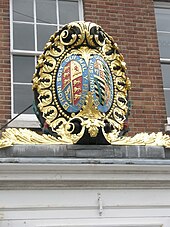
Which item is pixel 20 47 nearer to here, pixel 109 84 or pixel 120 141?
pixel 109 84

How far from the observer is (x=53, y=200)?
5512 millimetres

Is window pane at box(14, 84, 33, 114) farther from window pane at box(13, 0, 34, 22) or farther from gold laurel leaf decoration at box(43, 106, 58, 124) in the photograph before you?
gold laurel leaf decoration at box(43, 106, 58, 124)

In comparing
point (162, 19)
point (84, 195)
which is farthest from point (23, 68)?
point (84, 195)

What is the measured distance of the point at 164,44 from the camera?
1017 cm

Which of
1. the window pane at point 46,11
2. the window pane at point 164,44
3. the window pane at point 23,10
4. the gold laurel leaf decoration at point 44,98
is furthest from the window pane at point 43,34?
the gold laurel leaf decoration at point 44,98

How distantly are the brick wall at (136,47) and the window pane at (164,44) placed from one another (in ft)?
1.21

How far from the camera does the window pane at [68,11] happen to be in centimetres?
961

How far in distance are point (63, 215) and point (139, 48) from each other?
191 inches

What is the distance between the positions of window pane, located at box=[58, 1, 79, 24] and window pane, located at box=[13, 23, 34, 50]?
649 millimetres

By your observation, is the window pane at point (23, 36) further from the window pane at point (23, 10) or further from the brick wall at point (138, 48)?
the brick wall at point (138, 48)

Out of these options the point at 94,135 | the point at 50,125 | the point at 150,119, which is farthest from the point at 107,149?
the point at 150,119

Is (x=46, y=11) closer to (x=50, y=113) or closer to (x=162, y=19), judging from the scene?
(x=162, y=19)

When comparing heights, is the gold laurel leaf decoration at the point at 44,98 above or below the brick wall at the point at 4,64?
below

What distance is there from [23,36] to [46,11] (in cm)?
73
